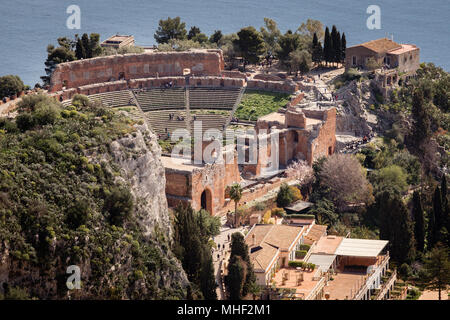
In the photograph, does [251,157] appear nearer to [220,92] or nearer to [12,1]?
[220,92]

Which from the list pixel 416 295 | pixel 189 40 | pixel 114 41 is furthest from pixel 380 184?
pixel 114 41

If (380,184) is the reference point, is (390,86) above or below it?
above

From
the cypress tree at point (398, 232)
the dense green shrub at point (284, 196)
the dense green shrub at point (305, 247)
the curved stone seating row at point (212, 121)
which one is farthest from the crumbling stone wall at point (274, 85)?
the dense green shrub at point (305, 247)

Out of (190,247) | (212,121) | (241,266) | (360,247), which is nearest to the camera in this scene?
(241,266)

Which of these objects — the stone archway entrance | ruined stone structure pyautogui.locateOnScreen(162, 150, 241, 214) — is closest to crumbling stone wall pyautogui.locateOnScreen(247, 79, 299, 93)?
ruined stone structure pyautogui.locateOnScreen(162, 150, 241, 214)

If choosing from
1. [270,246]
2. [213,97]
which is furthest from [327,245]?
[213,97]

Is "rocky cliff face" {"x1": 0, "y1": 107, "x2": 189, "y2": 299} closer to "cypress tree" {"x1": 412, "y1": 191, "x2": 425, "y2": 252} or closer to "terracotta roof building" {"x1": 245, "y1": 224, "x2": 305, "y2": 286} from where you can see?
"terracotta roof building" {"x1": 245, "y1": 224, "x2": 305, "y2": 286}

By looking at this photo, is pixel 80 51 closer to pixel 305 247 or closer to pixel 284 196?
pixel 284 196
